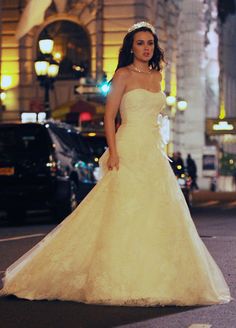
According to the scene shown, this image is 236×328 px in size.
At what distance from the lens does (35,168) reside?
20.9 meters

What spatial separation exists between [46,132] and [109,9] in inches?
1004

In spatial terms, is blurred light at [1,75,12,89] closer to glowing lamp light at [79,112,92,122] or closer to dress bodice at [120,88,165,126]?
glowing lamp light at [79,112,92,122]

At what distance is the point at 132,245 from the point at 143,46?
1467mm

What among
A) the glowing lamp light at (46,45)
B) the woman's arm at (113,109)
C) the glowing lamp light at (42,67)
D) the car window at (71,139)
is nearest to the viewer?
the woman's arm at (113,109)

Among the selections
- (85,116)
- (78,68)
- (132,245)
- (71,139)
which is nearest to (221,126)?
(78,68)

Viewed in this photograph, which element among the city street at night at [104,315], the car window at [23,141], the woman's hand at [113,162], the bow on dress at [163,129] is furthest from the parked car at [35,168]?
the woman's hand at [113,162]

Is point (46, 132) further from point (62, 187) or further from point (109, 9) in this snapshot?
point (109, 9)

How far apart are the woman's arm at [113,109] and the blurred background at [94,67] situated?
1521cm

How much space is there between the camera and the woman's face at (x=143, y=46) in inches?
358

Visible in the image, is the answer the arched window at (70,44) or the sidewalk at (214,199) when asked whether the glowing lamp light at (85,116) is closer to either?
Answer: the arched window at (70,44)

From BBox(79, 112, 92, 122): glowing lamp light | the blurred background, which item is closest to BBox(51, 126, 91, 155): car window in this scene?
the blurred background

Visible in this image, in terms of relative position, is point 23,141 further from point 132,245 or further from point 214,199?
point 214,199

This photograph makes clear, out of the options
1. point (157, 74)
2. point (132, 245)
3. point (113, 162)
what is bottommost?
point (132, 245)

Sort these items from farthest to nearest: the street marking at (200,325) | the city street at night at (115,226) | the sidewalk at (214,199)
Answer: the sidewalk at (214,199), the city street at night at (115,226), the street marking at (200,325)
